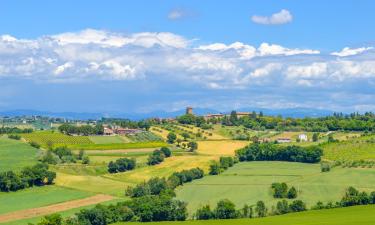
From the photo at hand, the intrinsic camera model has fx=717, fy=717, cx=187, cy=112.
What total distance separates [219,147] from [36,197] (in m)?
67.4

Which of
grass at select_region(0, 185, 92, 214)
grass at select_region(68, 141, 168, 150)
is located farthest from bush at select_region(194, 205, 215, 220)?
grass at select_region(68, 141, 168, 150)

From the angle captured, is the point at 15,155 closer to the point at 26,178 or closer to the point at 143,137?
the point at 26,178

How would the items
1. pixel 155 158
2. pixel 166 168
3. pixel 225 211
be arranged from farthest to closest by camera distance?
1. pixel 155 158
2. pixel 166 168
3. pixel 225 211

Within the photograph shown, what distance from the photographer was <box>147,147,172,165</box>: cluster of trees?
149m

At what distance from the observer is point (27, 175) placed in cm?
12144

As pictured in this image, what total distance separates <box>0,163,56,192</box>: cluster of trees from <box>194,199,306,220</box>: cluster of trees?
1403 inches

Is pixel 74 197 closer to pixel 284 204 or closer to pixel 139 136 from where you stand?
pixel 284 204

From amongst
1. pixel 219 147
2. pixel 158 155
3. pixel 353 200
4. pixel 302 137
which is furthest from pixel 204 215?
pixel 302 137

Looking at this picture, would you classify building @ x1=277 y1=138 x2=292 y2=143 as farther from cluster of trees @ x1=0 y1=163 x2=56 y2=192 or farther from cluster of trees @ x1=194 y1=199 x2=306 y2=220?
cluster of trees @ x1=194 y1=199 x2=306 y2=220

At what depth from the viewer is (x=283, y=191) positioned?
353ft

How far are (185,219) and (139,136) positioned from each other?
9883cm

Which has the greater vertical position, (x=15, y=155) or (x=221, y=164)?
(x=15, y=155)

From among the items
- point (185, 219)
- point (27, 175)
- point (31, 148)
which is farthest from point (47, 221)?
point (31, 148)

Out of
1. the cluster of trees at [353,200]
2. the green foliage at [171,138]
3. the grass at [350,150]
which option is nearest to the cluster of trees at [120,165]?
the green foliage at [171,138]
